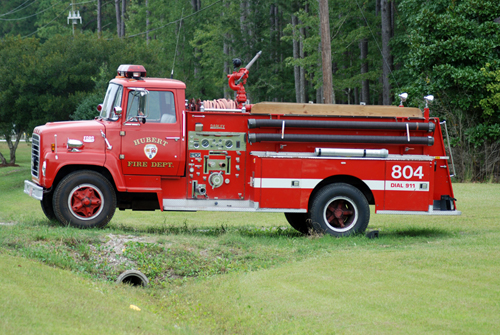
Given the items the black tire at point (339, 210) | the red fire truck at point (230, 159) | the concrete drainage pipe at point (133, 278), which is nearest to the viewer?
the concrete drainage pipe at point (133, 278)

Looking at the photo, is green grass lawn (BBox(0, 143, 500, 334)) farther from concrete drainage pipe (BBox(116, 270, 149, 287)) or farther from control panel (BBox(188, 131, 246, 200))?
control panel (BBox(188, 131, 246, 200))

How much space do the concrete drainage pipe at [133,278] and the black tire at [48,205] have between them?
3.45 metres

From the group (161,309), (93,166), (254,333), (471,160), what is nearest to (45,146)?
(93,166)

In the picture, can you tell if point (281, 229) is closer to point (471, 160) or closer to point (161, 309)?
point (161, 309)

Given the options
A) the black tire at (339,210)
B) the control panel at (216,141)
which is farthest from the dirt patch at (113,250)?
the black tire at (339,210)

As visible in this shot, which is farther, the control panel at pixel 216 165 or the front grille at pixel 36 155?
the control panel at pixel 216 165

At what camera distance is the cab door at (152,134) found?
11.6 metres

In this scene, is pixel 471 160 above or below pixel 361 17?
below

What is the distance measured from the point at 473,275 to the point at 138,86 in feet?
21.8

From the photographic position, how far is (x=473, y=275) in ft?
28.5

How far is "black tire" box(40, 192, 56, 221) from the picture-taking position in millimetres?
12155

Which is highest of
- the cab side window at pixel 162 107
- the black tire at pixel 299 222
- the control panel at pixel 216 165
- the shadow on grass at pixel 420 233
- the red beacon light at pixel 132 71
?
the red beacon light at pixel 132 71

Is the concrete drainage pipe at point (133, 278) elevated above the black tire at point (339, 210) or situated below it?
below

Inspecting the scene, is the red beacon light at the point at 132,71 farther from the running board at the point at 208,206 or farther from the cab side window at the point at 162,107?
the running board at the point at 208,206
